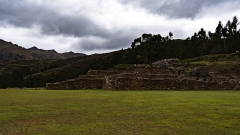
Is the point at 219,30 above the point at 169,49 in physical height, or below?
above

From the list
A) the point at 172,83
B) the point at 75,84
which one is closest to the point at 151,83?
the point at 172,83

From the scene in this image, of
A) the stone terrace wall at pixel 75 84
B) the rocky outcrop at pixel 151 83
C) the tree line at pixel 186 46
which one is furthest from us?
the tree line at pixel 186 46

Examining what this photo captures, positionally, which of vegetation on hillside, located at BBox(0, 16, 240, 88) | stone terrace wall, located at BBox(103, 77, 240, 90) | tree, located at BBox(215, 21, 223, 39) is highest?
tree, located at BBox(215, 21, 223, 39)

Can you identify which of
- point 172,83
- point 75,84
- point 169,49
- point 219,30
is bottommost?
point 172,83

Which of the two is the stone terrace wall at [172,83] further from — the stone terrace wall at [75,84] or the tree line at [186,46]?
the tree line at [186,46]

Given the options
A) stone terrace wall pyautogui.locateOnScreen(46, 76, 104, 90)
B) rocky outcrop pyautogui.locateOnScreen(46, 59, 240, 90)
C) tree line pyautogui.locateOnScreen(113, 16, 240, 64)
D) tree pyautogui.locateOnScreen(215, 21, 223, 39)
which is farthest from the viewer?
tree pyautogui.locateOnScreen(215, 21, 223, 39)

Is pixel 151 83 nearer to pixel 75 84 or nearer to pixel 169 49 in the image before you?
pixel 75 84

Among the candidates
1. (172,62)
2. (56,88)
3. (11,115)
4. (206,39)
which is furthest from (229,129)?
(206,39)

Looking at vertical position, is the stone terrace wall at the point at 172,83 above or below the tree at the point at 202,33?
below

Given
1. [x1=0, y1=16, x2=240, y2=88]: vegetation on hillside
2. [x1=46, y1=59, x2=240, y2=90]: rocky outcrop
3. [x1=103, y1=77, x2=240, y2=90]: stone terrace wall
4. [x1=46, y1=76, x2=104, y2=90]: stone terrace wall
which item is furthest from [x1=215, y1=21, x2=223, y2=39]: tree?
[x1=46, y1=76, x2=104, y2=90]: stone terrace wall

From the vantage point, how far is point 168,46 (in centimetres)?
8131

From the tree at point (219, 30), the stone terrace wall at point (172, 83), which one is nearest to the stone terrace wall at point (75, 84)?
the stone terrace wall at point (172, 83)

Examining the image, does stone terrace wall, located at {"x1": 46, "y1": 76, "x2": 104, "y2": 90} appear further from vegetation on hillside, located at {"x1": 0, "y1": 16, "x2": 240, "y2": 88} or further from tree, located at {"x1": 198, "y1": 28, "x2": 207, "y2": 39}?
tree, located at {"x1": 198, "y1": 28, "x2": 207, "y2": 39}

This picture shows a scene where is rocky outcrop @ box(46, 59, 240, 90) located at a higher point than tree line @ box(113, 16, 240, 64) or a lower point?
lower
